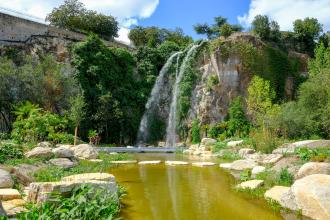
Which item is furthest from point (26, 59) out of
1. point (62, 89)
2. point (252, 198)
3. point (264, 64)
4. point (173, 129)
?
point (252, 198)

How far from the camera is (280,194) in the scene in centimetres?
845

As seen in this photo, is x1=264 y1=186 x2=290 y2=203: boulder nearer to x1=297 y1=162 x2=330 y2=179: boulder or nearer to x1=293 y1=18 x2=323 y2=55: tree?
x1=297 y1=162 x2=330 y2=179: boulder

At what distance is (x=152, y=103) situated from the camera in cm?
3284

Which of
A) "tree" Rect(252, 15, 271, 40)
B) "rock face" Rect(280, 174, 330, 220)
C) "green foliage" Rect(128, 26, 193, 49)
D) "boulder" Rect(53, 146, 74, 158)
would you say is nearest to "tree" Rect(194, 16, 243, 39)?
"tree" Rect(252, 15, 271, 40)

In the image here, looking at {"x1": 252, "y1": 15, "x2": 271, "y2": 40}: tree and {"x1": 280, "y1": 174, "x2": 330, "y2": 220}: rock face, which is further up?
{"x1": 252, "y1": 15, "x2": 271, "y2": 40}: tree

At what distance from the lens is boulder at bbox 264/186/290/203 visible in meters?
8.29

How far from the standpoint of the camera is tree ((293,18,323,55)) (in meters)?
35.2

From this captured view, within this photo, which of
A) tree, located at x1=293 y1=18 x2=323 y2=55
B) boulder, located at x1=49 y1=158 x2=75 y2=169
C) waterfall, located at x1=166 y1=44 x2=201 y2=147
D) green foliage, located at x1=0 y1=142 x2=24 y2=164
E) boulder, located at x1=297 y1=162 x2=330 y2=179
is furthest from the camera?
tree, located at x1=293 y1=18 x2=323 y2=55

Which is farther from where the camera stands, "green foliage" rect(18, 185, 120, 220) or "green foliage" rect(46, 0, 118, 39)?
"green foliage" rect(46, 0, 118, 39)

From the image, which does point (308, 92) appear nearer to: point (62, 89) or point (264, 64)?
point (264, 64)

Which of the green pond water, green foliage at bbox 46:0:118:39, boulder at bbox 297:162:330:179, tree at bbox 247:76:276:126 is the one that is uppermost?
green foliage at bbox 46:0:118:39

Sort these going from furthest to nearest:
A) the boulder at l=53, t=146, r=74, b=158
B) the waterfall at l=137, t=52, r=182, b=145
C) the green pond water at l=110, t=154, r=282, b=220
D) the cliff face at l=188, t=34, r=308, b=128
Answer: the waterfall at l=137, t=52, r=182, b=145
the cliff face at l=188, t=34, r=308, b=128
the boulder at l=53, t=146, r=74, b=158
the green pond water at l=110, t=154, r=282, b=220

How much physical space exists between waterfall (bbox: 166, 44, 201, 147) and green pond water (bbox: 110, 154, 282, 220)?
1715 centimetres

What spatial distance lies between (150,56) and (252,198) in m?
26.6
